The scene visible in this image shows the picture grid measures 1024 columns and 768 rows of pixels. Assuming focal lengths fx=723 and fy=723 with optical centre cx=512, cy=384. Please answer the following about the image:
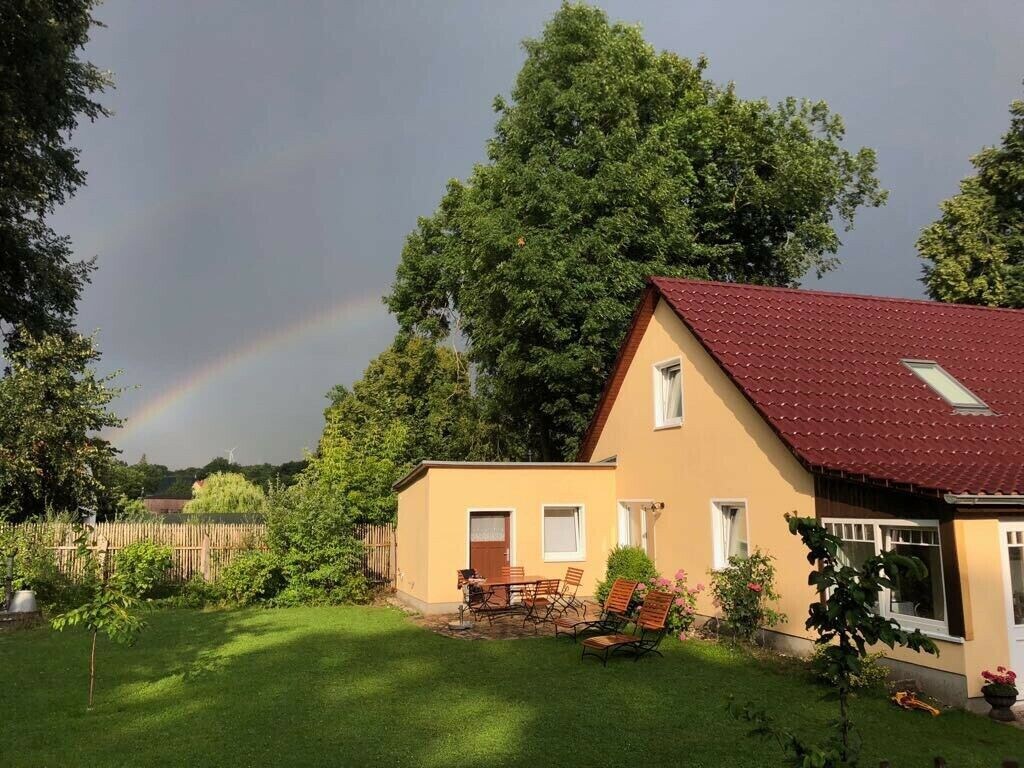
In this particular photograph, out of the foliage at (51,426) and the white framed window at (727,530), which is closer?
the white framed window at (727,530)

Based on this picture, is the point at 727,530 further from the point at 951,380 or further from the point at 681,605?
the point at 951,380

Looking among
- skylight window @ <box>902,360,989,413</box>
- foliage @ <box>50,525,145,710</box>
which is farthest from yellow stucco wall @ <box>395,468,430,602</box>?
skylight window @ <box>902,360,989,413</box>

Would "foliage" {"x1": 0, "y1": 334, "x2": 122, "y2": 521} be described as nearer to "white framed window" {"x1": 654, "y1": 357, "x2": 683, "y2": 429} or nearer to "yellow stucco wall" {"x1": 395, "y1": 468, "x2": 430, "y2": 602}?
"yellow stucco wall" {"x1": 395, "y1": 468, "x2": 430, "y2": 602}

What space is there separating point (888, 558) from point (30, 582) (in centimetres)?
2004

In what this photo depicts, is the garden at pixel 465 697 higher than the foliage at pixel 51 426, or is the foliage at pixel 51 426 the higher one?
the foliage at pixel 51 426

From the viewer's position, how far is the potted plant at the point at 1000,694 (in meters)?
A: 8.77

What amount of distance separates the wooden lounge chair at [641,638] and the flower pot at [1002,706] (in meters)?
4.52

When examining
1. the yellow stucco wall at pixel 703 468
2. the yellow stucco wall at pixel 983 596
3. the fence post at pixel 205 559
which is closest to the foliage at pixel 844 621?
the yellow stucco wall at pixel 983 596

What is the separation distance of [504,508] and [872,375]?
28.6 feet

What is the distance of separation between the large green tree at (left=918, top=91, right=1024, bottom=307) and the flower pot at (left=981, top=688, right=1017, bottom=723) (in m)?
21.2

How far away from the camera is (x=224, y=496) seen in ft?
153

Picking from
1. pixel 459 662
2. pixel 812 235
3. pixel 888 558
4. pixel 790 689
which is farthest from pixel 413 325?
pixel 888 558

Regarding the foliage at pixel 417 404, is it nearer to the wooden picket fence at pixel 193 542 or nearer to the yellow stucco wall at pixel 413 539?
the wooden picket fence at pixel 193 542

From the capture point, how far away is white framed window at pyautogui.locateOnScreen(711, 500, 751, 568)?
44.6ft
